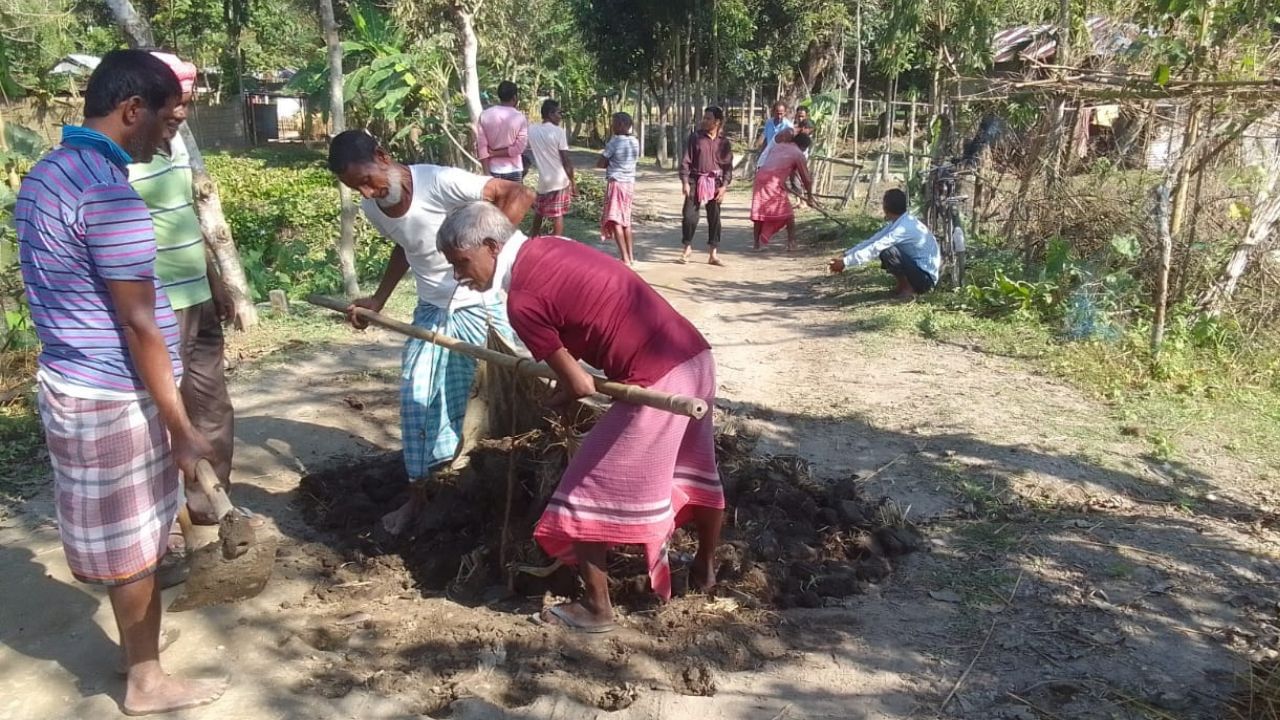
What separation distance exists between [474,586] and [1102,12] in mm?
8439

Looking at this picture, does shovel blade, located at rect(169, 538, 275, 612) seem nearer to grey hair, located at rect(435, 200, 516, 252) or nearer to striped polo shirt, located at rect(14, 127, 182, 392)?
striped polo shirt, located at rect(14, 127, 182, 392)

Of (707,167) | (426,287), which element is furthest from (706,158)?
(426,287)

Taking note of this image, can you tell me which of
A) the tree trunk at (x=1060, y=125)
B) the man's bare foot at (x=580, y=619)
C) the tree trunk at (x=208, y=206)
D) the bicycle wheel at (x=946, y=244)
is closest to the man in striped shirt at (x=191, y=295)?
the man's bare foot at (x=580, y=619)

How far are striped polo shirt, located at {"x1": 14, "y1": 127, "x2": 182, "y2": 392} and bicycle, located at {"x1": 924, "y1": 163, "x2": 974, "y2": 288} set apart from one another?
694 cm

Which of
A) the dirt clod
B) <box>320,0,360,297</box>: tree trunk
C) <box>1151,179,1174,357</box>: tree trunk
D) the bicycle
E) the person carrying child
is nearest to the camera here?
the dirt clod

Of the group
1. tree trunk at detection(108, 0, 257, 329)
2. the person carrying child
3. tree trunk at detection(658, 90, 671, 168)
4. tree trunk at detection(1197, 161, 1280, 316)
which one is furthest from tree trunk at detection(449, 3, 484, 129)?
tree trunk at detection(658, 90, 671, 168)

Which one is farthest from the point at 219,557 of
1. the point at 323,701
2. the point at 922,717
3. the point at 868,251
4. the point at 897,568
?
the point at 868,251

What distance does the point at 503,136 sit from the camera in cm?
902

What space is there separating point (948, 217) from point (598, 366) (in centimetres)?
609

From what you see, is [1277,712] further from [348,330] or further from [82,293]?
[348,330]

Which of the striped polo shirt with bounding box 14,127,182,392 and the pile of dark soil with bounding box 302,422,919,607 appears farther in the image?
the pile of dark soil with bounding box 302,422,919,607

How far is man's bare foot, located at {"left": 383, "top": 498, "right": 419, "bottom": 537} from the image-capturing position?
4.00m

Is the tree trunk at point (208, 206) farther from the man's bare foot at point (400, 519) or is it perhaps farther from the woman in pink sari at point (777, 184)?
the woman in pink sari at point (777, 184)

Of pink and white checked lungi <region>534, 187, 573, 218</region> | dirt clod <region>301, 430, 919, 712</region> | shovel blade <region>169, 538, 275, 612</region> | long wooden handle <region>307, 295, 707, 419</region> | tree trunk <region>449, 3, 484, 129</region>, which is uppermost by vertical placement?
tree trunk <region>449, 3, 484, 129</region>
